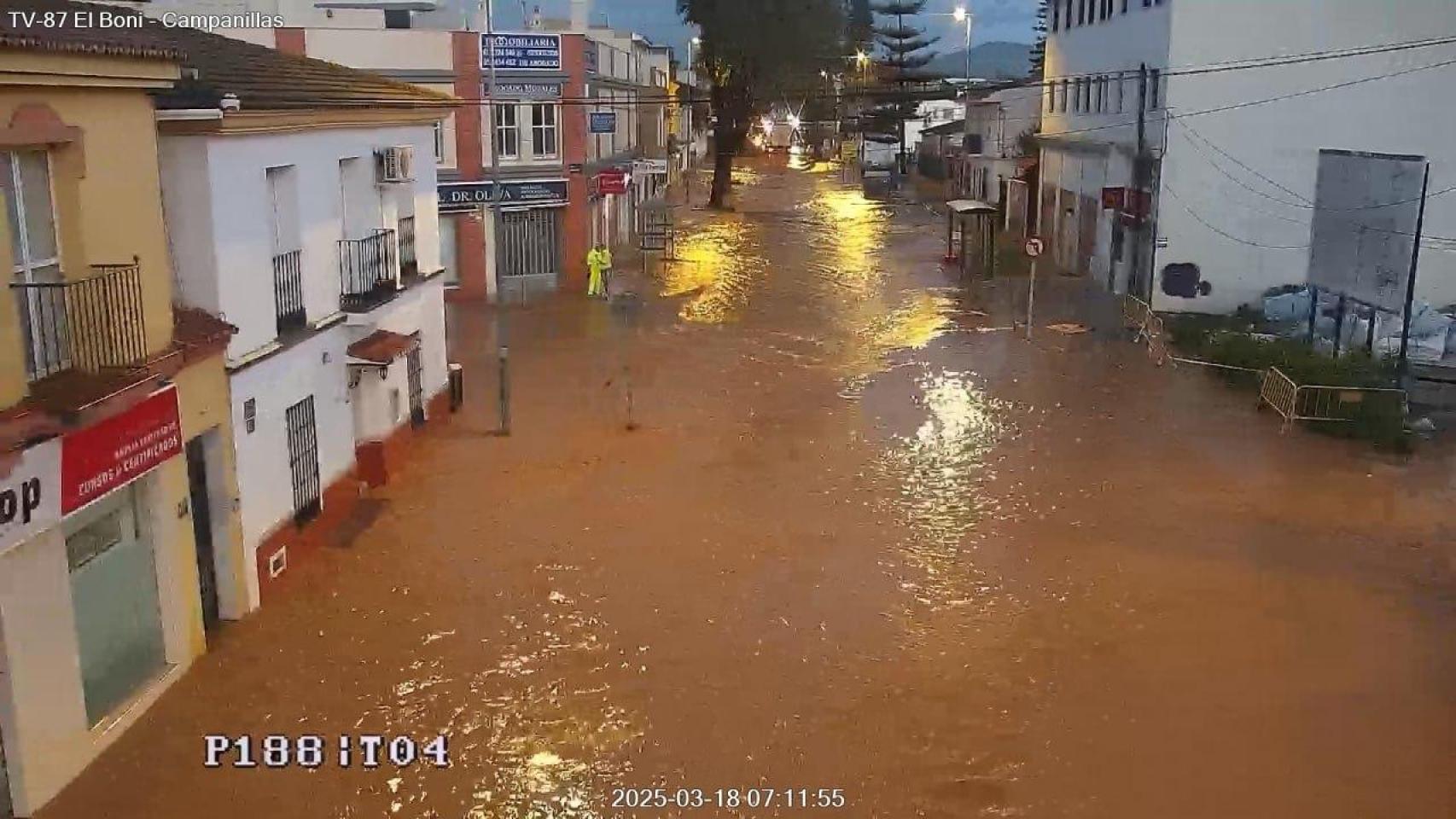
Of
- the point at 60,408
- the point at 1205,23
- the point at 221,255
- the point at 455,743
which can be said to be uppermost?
the point at 1205,23

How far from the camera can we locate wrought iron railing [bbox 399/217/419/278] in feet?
61.5

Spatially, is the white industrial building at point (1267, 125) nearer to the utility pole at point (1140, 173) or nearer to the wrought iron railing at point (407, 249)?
the utility pole at point (1140, 173)

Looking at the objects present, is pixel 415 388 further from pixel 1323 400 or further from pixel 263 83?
pixel 1323 400

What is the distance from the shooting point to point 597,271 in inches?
1328

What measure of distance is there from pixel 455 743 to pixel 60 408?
4.07 meters

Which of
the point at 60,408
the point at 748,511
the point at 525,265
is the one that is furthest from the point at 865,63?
the point at 60,408

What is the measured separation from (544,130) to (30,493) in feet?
88.3

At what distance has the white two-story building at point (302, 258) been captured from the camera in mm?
12109

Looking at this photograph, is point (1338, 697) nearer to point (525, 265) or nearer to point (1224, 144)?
point (1224, 144)

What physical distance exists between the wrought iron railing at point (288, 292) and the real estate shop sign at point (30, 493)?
16.0 ft

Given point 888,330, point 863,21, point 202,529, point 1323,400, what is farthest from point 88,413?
point 863,21

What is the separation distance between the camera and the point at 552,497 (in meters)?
16.6

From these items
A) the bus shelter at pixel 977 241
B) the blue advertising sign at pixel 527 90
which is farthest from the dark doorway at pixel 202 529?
the bus shelter at pixel 977 241

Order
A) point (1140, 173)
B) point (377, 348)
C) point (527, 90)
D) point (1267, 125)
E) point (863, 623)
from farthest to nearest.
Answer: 1. point (527, 90)
2. point (1140, 173)
3. point (1267, 125)
4. point (377, 348)
5. point (863, 623)
